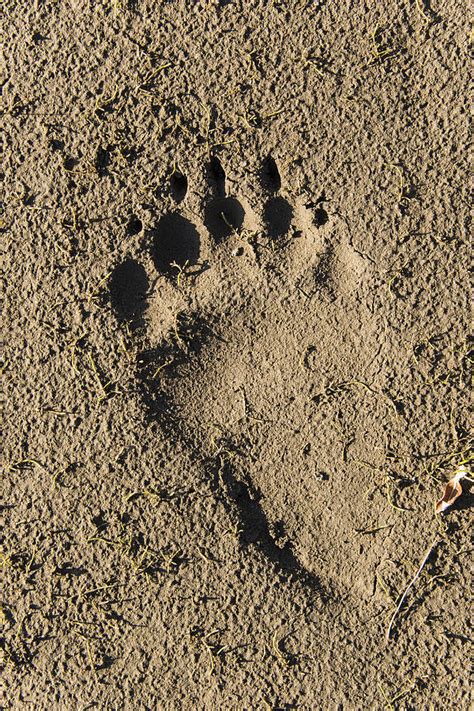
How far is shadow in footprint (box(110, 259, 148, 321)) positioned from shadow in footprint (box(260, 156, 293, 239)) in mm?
343

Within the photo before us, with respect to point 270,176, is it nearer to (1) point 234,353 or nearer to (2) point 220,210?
(2) point 220,210

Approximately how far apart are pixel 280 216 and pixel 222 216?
0.47ft

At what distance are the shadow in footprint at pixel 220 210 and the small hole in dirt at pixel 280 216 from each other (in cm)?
8

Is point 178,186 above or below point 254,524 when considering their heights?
above

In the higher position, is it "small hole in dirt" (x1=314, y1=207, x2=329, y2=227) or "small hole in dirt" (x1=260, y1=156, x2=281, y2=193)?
"small hole in dirt" (x1=260, y1=156, x2=281, y2=193)

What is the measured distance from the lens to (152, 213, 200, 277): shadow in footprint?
4.81 ft

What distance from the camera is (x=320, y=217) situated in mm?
1448

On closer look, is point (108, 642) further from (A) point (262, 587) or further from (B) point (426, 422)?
(B) point (426, 422)

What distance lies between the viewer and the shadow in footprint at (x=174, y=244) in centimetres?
147

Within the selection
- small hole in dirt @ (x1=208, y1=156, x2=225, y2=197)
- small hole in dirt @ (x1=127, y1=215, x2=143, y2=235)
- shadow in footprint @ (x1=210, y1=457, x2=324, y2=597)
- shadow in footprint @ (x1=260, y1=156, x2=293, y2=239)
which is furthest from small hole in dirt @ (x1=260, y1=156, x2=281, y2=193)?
shadow in footprint @ (x1=210, y1=457, x2=324, y2=597)

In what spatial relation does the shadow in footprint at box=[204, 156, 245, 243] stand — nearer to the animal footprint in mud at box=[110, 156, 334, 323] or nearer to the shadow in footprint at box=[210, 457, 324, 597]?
the animal footprint in mud at box=[110, 156, 334, 323]

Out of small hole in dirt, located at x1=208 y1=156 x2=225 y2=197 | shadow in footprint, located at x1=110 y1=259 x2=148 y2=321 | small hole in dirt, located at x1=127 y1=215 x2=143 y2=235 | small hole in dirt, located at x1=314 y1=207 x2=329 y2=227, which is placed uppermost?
small hole in dirt, located at x1=127 y1=215 x2=143 y2=235

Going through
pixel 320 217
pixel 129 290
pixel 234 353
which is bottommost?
pixel 234 353

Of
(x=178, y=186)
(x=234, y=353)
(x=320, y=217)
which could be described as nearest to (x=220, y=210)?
(x=178, y=186)
